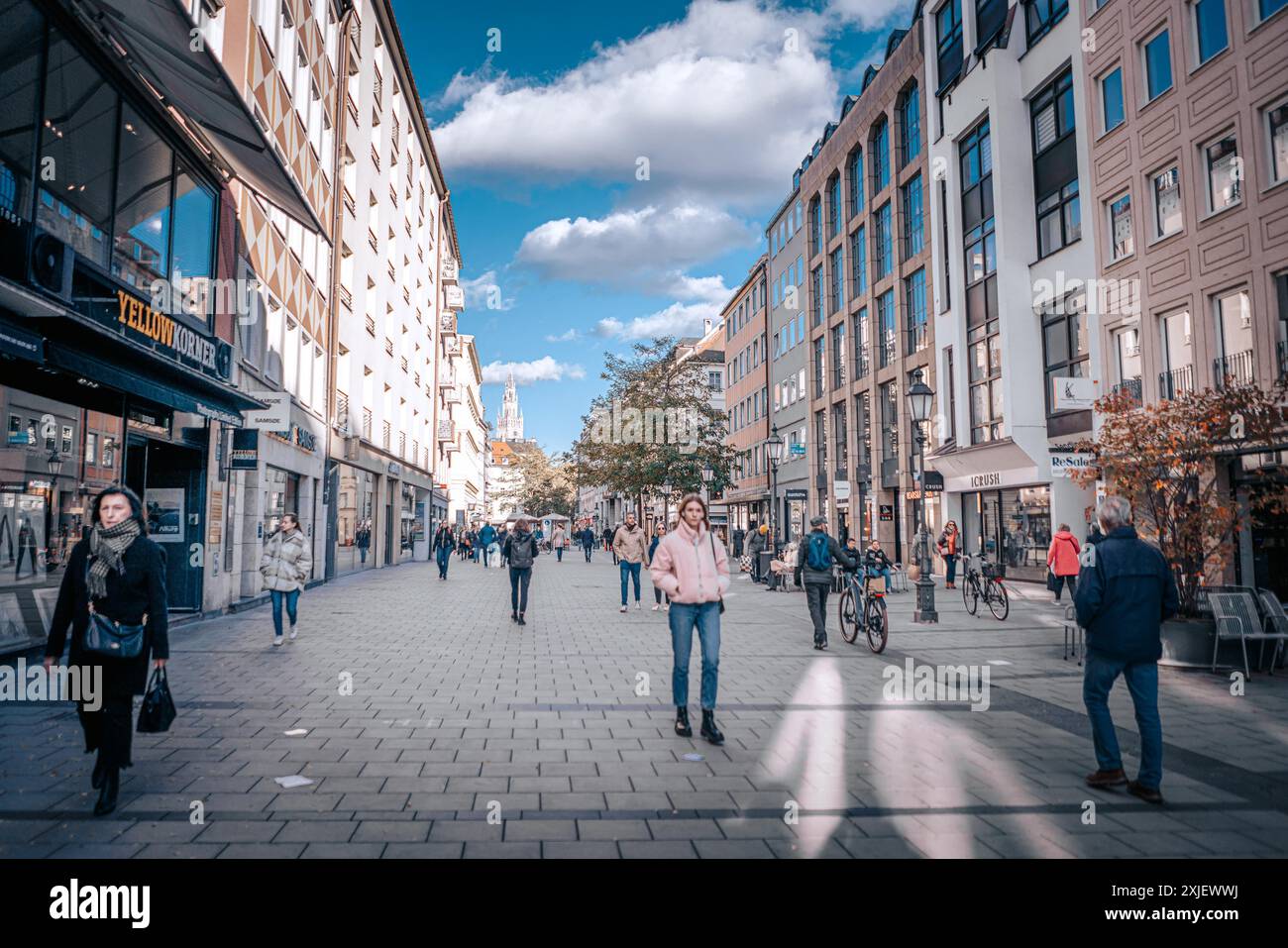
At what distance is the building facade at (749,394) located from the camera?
4966cm

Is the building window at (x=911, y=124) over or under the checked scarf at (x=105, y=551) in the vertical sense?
over

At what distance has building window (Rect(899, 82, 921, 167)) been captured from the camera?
30062mm

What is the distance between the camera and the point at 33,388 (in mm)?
8602

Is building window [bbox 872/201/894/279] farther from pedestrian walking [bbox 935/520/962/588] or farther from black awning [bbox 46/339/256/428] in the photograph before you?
black awning [bbox 46/339/256/428]

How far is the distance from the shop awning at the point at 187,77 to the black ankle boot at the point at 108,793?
7.34 metres

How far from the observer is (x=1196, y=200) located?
16.6 meters

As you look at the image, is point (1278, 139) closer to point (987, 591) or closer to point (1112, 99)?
point (1112, 99)

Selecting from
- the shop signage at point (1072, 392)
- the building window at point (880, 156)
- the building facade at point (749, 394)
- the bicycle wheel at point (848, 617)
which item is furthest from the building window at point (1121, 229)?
the building facade at point (749, 394)

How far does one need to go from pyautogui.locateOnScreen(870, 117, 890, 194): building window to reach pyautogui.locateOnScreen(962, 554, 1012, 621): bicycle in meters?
22.0

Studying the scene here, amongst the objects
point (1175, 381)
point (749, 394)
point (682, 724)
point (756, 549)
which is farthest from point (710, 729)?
point (749, 394)

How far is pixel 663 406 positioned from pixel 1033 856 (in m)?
30.8

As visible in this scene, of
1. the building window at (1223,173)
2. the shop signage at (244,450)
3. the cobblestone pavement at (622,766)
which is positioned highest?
the building window at (1223,173)

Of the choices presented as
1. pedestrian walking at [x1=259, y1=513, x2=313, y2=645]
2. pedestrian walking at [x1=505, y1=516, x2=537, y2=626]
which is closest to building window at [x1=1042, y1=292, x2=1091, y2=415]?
pedestrian walking at [x1=505, y1=516, x2=537, y2=626]

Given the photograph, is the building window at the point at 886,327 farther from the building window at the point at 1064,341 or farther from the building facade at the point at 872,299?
the building window at the point at 1064,341
